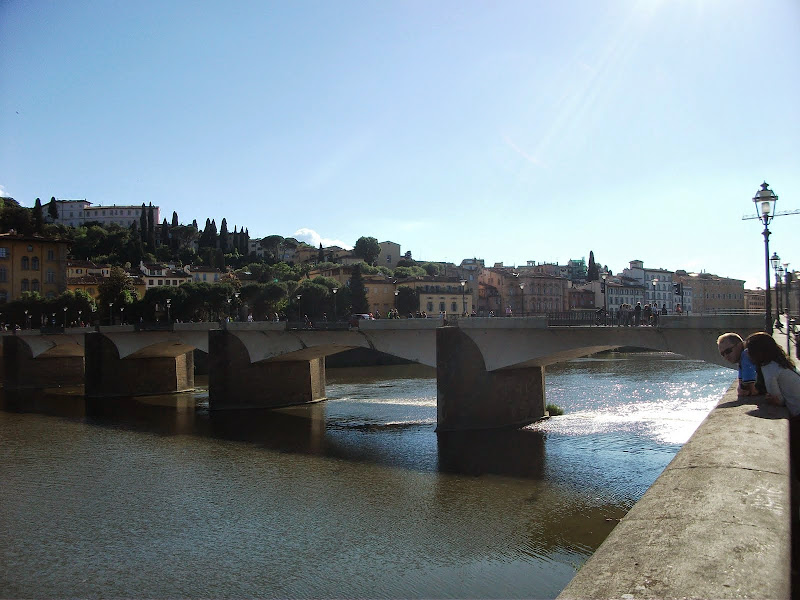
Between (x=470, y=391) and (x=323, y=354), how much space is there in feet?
42.7

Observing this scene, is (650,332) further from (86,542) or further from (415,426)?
(86,542)

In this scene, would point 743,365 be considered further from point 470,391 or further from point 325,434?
point 325,434

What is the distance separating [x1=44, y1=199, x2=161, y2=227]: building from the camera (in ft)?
459

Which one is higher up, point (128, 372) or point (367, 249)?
point (367, 249)

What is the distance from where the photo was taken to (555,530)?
14.6 meters

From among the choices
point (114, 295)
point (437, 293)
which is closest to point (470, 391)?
point (114, 295)

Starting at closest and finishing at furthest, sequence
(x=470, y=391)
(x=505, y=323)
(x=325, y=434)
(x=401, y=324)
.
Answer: (x=505, y=323) < (x=470, y=391) < (x=325, y=434) < (x=401, y=324)

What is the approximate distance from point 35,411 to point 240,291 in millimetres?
36938

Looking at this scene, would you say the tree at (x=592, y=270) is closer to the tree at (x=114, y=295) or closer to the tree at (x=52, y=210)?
the tree at (x=114, y=295)

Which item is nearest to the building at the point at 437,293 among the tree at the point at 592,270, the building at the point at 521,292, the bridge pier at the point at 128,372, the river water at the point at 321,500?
the building at the point at 521,292

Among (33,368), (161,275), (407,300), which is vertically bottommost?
(33,368)

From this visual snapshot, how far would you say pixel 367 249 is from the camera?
12162 cm

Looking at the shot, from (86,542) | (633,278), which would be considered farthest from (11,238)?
(633,278)

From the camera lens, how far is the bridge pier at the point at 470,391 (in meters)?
26.0
